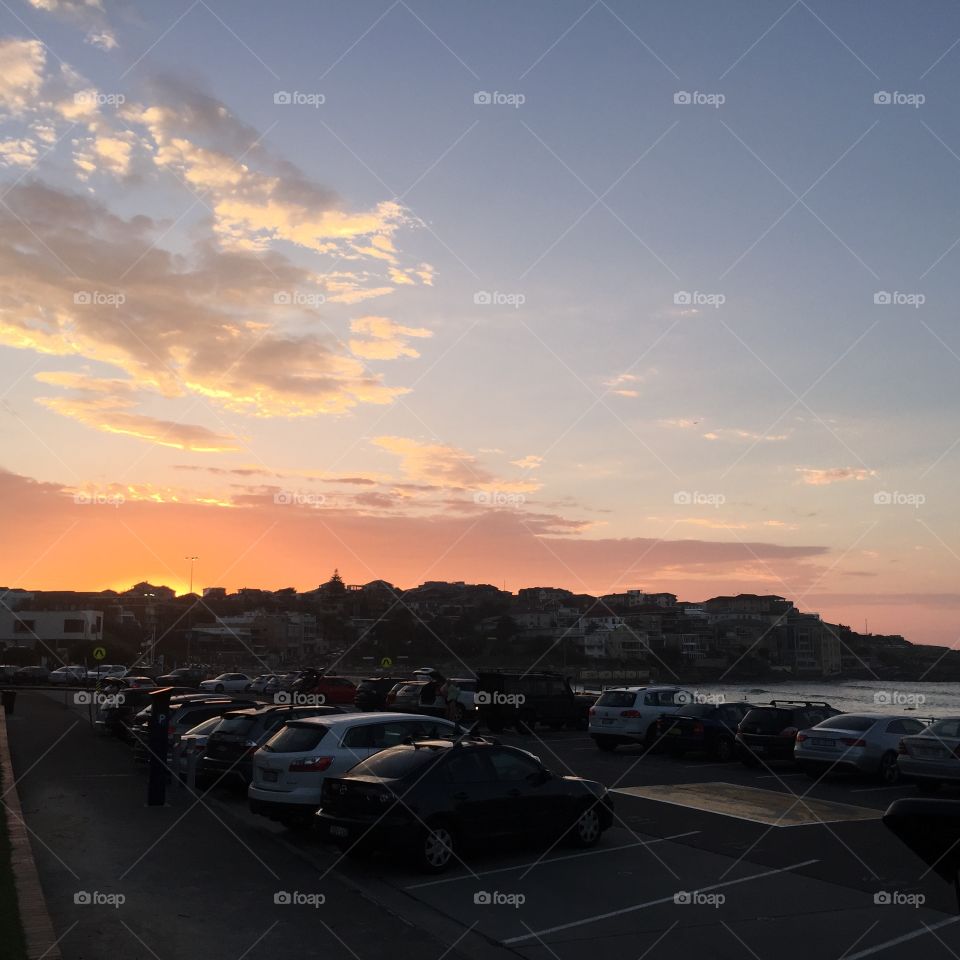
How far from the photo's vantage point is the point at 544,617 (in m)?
177

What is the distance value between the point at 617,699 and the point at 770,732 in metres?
4.53

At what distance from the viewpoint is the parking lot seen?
27.7ft

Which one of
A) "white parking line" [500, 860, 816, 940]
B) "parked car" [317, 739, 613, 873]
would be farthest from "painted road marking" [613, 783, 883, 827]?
"parked car" [317, 739, 613, 873]

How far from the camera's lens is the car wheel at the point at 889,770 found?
64.4ft

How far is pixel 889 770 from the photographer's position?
19672 mm

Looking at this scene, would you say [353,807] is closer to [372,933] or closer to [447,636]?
[372,933]

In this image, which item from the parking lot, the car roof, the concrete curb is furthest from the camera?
the car roof

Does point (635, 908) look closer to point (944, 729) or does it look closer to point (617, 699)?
point (944, 729)

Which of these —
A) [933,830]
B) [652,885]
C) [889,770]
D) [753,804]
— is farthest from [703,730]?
[933,830]

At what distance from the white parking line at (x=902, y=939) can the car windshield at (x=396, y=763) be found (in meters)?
5.06

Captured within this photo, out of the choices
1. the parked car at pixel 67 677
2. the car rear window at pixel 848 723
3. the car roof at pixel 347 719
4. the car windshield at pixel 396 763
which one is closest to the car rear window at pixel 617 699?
the car rear window at pixel 848 723

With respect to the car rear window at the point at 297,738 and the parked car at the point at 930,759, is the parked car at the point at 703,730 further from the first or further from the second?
the car rear window at the point at 297,738

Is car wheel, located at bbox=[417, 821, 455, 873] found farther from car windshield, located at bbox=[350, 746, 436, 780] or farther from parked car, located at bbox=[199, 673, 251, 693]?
parked car, located at bbox=[199, 673, 251, 693]

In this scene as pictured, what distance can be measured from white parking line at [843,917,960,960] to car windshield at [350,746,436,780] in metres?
5.06
